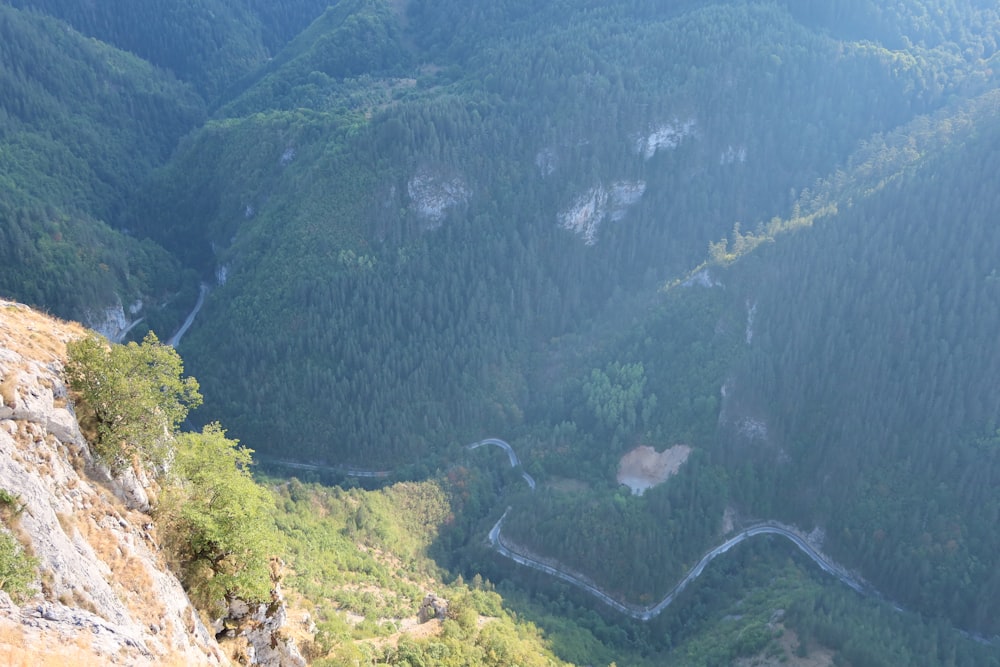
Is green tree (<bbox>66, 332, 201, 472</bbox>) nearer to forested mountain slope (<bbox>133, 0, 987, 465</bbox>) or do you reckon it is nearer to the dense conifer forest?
the dense conifer forest

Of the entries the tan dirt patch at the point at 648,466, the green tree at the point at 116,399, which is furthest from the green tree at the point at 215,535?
the tan dirt patch at the point at 648,466

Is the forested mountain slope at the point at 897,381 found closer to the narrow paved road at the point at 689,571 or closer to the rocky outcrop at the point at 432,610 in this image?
the narrow paved road at the point at 689,571

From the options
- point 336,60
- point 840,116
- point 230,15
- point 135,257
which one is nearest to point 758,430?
point 840,116

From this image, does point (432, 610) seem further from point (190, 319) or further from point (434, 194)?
point (190, 319)

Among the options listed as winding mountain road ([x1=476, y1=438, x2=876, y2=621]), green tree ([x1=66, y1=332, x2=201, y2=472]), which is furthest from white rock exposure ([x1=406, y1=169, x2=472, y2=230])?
green tree ([x1=66, y1=332, x2=201, y2=472])

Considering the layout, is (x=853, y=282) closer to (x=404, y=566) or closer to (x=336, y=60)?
(x=404, y=566)

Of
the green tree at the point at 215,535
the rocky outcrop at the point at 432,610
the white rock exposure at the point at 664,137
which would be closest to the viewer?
the green tree at the point at 215,535
